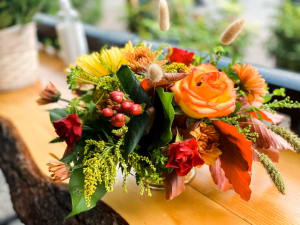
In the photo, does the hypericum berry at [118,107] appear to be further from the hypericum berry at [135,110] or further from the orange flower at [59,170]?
the orange flower at [59,170]

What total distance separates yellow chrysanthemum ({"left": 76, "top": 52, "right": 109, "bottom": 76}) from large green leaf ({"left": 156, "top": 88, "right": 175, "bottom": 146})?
0.14 metres

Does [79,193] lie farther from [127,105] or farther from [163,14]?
[163,14]

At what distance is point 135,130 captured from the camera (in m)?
0.58

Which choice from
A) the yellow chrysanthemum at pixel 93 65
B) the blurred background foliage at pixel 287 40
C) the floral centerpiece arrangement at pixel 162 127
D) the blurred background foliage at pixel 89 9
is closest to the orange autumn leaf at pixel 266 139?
the floral centerpiece arrangement at pixel 162 127

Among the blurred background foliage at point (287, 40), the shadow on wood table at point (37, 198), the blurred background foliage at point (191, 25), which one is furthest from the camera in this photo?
the blurred background foliage at point (191, 25)

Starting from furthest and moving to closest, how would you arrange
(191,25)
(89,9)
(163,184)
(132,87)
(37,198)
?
1. (89,9)
2. (191,25)
3. (37,198)
4. (163,184)
5. (132,87)

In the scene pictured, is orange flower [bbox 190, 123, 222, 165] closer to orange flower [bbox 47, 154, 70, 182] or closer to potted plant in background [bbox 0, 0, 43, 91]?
orange flower [bbox 47, 154, 70, 182]

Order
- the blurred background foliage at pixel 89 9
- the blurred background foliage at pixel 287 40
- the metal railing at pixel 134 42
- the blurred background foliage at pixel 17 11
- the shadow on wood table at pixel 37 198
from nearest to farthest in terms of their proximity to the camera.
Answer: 1. the shadow on wood table at pixel 37 198
2. the metal railing at pixel 134 42
3. the blurred background foliage at pixel 17 11
4. the blurred background foliage at pixel 287 40
5. the blurred background foliage at pixel 89 9

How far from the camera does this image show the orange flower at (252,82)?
2.22 feet

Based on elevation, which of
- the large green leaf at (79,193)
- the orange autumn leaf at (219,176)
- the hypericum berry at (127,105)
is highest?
the hypericum berry at (127,105)

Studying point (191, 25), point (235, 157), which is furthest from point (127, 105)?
point (191, 25)

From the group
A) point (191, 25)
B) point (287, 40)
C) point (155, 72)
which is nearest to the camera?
point (155, 72)

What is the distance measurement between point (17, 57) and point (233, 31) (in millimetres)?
1140

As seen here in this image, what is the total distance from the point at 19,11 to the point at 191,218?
1220mm
